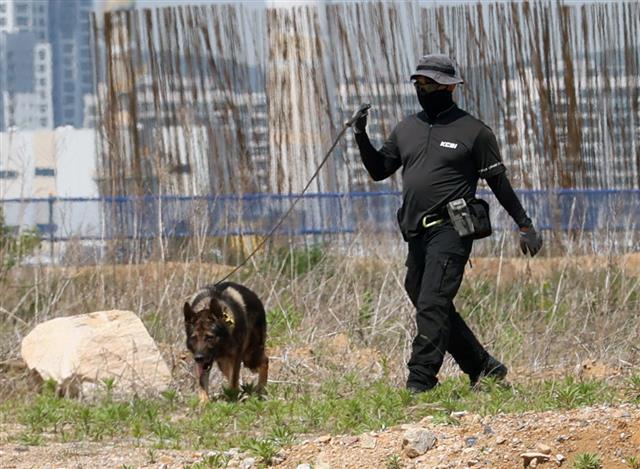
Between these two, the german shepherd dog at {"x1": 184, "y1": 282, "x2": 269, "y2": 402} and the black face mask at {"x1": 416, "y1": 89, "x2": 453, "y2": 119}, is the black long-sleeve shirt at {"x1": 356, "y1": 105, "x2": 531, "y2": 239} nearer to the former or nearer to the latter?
the black face mask at {"x1": 416, "y1": 89, "x2": 453, "y2": 119}

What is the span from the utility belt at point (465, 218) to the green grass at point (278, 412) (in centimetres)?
80

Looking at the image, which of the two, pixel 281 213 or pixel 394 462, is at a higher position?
pixel 281 213

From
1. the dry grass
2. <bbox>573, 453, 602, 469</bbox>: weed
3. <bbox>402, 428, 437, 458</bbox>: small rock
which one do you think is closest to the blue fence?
the dry grass

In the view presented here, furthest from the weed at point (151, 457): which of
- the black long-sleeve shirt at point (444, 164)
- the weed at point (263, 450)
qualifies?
the black long-sleeve shirt at point (444, 164)

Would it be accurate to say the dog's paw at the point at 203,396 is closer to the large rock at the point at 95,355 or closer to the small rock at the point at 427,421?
the large rock at the point at 95,355

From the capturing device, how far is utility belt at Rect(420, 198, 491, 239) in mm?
8023

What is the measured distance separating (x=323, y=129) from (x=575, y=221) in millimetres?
2472

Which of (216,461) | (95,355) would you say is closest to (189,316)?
(95,355)

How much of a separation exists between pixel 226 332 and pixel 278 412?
1548 millimetres

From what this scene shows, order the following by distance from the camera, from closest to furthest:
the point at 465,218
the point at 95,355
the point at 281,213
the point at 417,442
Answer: the point at 417,442, the point at 465,218, the point at 95,355, the point at 281,213

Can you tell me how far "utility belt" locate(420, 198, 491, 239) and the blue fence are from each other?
395cm

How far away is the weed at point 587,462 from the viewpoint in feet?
18.6

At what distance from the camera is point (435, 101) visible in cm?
828

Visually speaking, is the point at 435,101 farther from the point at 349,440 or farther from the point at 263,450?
the point at 263,450
